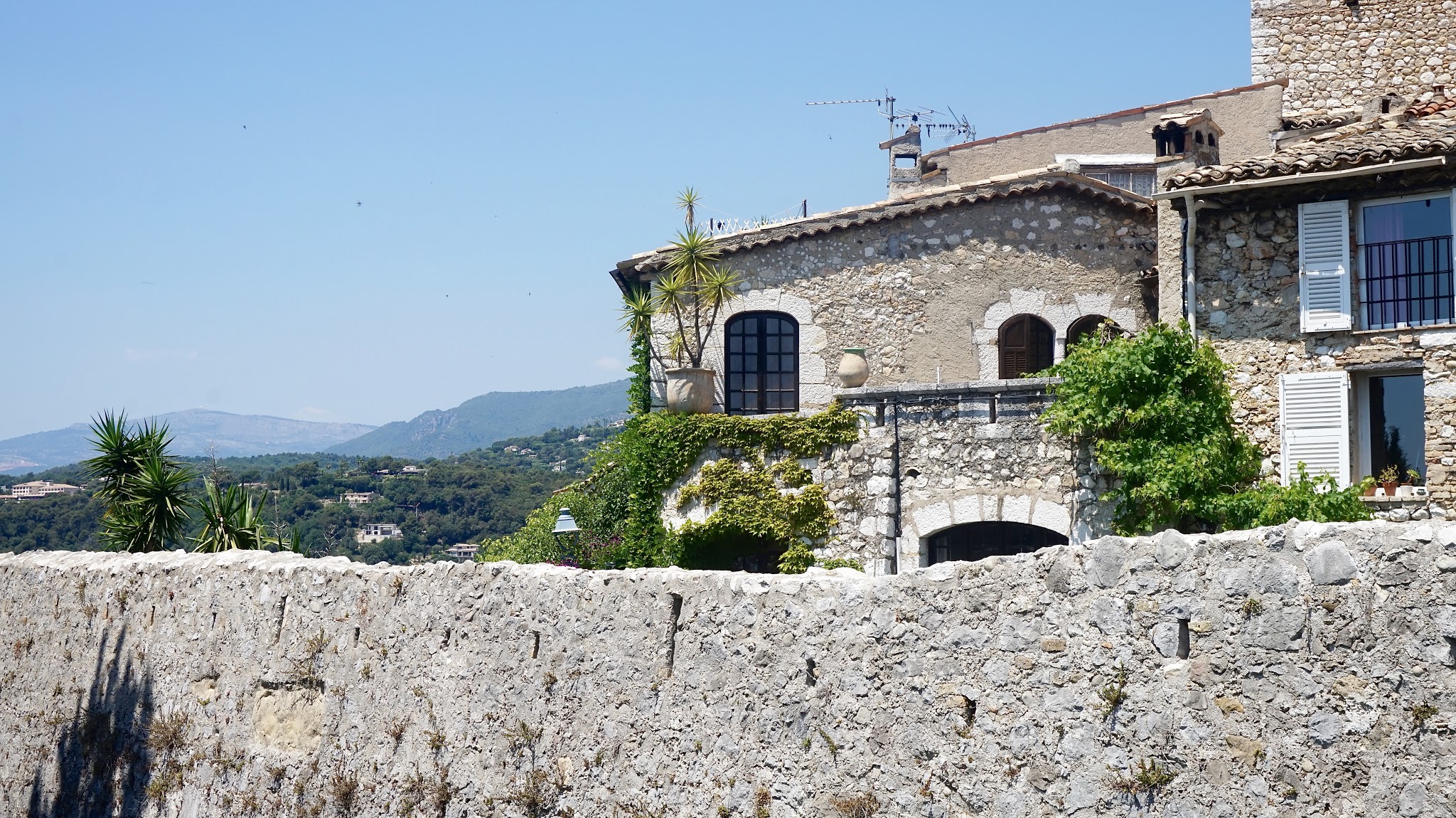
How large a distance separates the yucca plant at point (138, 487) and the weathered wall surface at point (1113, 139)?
12227 mm

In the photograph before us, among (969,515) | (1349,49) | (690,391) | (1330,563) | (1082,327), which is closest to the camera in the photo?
(1330,563)

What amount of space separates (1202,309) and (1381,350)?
71.5 inches

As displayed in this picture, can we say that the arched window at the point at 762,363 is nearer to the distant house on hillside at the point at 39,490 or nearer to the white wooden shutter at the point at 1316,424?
the white wooden shutter at the point at 1316,424

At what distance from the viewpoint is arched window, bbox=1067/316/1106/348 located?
18.8 meters

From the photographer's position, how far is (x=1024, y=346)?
18.9m

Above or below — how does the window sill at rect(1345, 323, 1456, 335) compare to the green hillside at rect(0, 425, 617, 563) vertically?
above

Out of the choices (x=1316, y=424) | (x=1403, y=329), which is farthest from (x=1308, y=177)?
(x=1316, y=424)

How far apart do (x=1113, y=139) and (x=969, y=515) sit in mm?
10471

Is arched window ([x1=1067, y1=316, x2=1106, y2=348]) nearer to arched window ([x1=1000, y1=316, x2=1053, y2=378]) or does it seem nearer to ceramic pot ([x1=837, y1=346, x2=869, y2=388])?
arched window ([x1=1000, y1=316, x2=1053, y2=378])

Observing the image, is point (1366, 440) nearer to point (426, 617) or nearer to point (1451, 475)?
point (1451, 475)

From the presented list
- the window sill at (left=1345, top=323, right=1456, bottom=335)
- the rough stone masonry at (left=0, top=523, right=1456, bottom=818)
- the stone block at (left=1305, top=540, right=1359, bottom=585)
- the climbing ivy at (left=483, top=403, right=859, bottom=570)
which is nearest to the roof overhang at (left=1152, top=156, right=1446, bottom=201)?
Result: the window sill at (left=1345, top=323, right=1456, bottom=335)

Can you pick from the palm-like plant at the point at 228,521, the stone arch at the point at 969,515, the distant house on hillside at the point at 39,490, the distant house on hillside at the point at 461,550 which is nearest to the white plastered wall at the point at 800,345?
the stone arch at the point at 969,515

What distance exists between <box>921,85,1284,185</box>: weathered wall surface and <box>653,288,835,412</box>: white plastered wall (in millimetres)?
4251

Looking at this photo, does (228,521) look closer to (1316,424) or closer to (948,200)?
(948,200)
